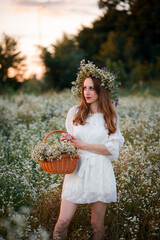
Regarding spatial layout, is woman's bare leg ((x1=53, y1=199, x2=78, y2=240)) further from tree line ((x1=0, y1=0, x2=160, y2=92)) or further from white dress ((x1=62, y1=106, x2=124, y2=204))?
tree line ((x1=0, y1=0, x2=160, y2=92))

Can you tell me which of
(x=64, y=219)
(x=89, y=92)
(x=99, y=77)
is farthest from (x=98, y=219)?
(x=99, y=77)

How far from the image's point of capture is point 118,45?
34.6 m

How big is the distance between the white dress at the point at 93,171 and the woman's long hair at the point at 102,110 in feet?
0.20

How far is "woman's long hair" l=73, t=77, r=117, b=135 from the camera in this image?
125 inches

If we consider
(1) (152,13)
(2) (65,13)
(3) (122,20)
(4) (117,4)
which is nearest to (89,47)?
(3) (122,20)

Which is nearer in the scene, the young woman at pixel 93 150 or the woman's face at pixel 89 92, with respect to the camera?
the young woman at pixel 93 150

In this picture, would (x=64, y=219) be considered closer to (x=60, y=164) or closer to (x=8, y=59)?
(x=60, y=164)

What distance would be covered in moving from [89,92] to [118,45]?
109 ft

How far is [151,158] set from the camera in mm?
5348

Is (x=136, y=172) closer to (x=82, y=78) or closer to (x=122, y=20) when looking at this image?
(x=82, y=78)

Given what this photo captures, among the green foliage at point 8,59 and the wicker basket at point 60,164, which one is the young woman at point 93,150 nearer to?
the wicker basket at point 60,164

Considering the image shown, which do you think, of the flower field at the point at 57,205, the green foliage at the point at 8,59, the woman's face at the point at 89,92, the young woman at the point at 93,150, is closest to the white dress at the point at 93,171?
the young woman at the point at 93,150

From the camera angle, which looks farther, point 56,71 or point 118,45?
point 118,45

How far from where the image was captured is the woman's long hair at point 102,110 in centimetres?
316
